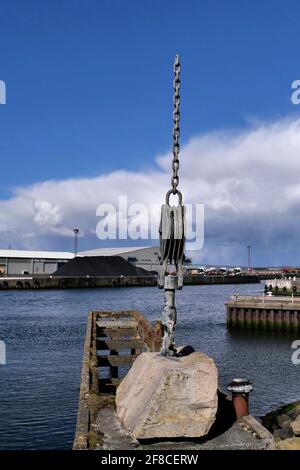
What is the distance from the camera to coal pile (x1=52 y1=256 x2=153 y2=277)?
12675cm

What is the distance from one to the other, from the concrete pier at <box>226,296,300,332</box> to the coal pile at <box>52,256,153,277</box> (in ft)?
271

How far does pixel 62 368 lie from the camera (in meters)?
26.8

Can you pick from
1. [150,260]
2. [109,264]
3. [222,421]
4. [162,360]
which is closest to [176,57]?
[162,360]

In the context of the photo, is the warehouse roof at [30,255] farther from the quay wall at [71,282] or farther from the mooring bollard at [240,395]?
the mooring bollard at [240,395]

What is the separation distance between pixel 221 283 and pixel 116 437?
146 m

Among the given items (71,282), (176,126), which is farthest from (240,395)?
(71,282)

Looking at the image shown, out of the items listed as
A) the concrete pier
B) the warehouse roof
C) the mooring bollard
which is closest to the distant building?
the warehouse roof

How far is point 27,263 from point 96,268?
76.1 ft

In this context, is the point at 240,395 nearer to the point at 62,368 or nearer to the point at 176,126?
the point at 176,126

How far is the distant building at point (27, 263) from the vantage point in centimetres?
13900

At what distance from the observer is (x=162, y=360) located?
984cm

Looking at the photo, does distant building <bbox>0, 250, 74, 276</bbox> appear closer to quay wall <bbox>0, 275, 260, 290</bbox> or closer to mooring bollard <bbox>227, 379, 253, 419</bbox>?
quay wall <bbox>0, 275, 260, 290</bbox>

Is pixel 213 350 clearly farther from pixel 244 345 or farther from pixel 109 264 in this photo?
pixel 109 264

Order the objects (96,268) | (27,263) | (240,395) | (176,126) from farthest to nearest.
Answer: (27,263)
(96,268)
(240,395)
(176,126)
